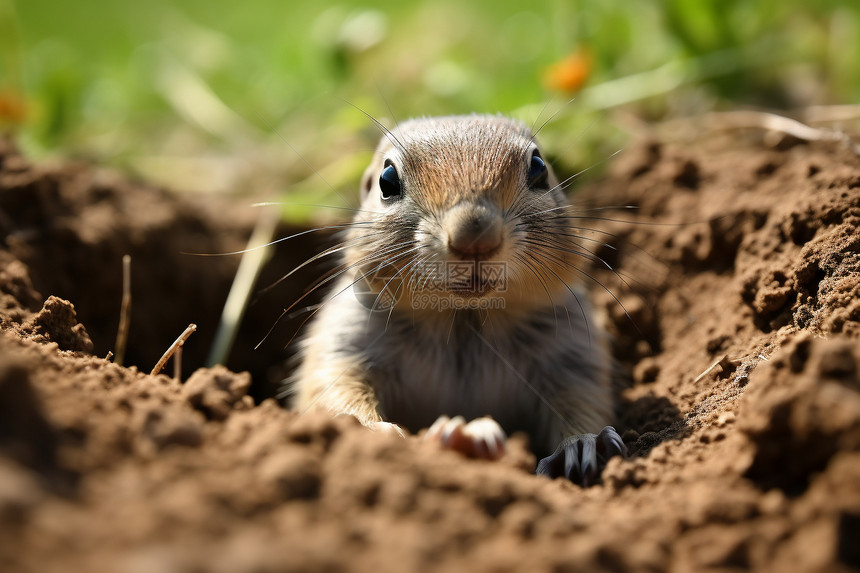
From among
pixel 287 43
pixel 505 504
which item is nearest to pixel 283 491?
pixel 505 504

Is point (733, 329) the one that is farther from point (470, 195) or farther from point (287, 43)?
point (287, 43)

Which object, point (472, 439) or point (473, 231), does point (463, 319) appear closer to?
point (473, 231)

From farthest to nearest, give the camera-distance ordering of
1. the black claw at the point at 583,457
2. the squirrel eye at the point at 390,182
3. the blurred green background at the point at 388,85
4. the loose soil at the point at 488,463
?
1. the blurred green background at the point at 388,85
2. the squirrel eye at the point at 390,182
3. the black claw at the point at 583,457
4. the loose soil at the point at 488,463

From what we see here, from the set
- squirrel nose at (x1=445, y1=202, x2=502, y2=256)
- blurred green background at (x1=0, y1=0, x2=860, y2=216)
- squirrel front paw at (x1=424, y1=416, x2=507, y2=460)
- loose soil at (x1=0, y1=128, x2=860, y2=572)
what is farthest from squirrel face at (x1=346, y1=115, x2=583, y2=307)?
blurred green background at (x1=0, y1=0, x2=860, y2=216)

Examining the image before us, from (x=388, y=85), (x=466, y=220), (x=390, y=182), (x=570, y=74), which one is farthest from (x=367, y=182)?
(x=388, y=85)

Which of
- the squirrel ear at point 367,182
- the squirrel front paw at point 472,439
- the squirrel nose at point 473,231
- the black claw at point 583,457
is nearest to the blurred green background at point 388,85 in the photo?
the squirrel ear at point 367,182

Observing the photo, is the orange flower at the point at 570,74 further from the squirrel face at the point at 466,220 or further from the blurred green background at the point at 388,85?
the squirrel face at the point at 466,220

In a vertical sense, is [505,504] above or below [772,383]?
below
